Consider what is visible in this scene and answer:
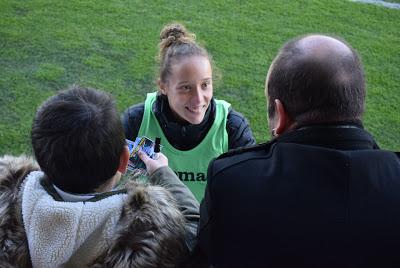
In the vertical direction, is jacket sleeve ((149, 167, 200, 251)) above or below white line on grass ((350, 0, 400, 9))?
below

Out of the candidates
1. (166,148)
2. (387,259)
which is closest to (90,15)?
(166,148)

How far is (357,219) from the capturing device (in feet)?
4.81

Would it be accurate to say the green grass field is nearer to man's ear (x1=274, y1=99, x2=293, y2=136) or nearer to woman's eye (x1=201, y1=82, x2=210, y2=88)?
woman's eye (x1=201, y1=82, x2=210, y2=88)

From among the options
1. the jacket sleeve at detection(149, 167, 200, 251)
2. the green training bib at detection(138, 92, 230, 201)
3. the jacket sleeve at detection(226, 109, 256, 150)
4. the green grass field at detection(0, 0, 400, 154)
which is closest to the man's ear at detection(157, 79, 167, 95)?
the green training bib at detection(138, 92, 230, 201)

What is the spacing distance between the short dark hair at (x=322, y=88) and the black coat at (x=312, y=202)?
68mm

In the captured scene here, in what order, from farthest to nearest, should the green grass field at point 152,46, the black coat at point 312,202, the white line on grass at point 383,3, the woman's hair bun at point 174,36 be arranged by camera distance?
1. the white line on grass at point 383,3
2. the green grass field at point 152,46
3. the woman's hair bun at point 174,36
4. the black coat at point 312,202

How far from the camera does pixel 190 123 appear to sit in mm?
2781

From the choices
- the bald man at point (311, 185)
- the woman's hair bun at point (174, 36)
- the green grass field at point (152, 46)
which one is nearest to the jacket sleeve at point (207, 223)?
the bald man at point (311, 185)

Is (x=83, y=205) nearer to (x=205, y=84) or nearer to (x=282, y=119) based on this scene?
(x=282, y=119)

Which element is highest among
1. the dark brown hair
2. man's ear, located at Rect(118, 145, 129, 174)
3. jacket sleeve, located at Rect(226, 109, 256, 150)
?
the dark brown hair

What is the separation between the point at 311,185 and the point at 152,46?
194 inches

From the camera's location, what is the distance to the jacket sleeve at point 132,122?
109 inches

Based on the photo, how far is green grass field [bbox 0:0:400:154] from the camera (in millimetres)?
5094

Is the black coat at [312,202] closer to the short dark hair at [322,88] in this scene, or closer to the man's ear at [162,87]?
the short dark hair at [322,88]
